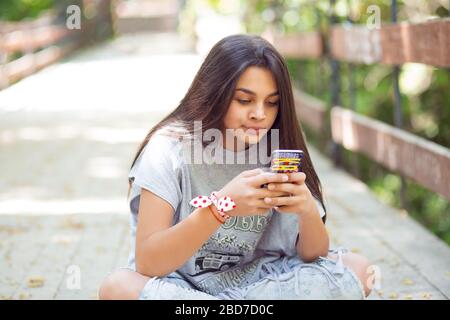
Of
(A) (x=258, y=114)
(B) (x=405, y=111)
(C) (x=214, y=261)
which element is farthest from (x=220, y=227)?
(B) (x=405, y=111)

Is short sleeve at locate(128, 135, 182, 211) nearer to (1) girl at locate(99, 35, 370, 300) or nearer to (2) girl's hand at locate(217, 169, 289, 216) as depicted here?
(1) girl at locate(99, 35, 370, 300)

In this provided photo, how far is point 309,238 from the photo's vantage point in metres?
2.55

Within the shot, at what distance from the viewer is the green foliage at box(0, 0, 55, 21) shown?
2247 cm

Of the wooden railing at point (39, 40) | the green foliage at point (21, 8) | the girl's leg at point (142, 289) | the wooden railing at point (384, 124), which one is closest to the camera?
the girl's leg at point (142, 289)

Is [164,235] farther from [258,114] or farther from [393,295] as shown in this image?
[393,295]

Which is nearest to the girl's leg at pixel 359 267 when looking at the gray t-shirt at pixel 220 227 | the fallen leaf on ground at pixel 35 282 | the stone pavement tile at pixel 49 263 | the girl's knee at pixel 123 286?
the gray t-shirt at pixel 220 227

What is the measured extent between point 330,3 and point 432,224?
5.70 feet

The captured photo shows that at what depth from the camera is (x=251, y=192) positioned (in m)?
2.23

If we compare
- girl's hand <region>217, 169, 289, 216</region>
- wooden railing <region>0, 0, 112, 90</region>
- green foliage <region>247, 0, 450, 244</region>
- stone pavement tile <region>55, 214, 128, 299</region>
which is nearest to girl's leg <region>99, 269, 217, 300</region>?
girl's hand <region>217, 169, 289, 216</region>

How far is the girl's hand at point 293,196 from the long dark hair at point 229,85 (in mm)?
291

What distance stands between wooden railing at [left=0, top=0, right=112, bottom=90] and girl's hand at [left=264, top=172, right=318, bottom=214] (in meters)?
9.63

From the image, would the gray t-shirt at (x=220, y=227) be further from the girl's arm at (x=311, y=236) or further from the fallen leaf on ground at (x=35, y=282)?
the fallen leaf on ground at (x=35, y=282)

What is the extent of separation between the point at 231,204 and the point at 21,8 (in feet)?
73.1

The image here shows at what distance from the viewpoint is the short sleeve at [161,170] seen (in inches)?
96.0
